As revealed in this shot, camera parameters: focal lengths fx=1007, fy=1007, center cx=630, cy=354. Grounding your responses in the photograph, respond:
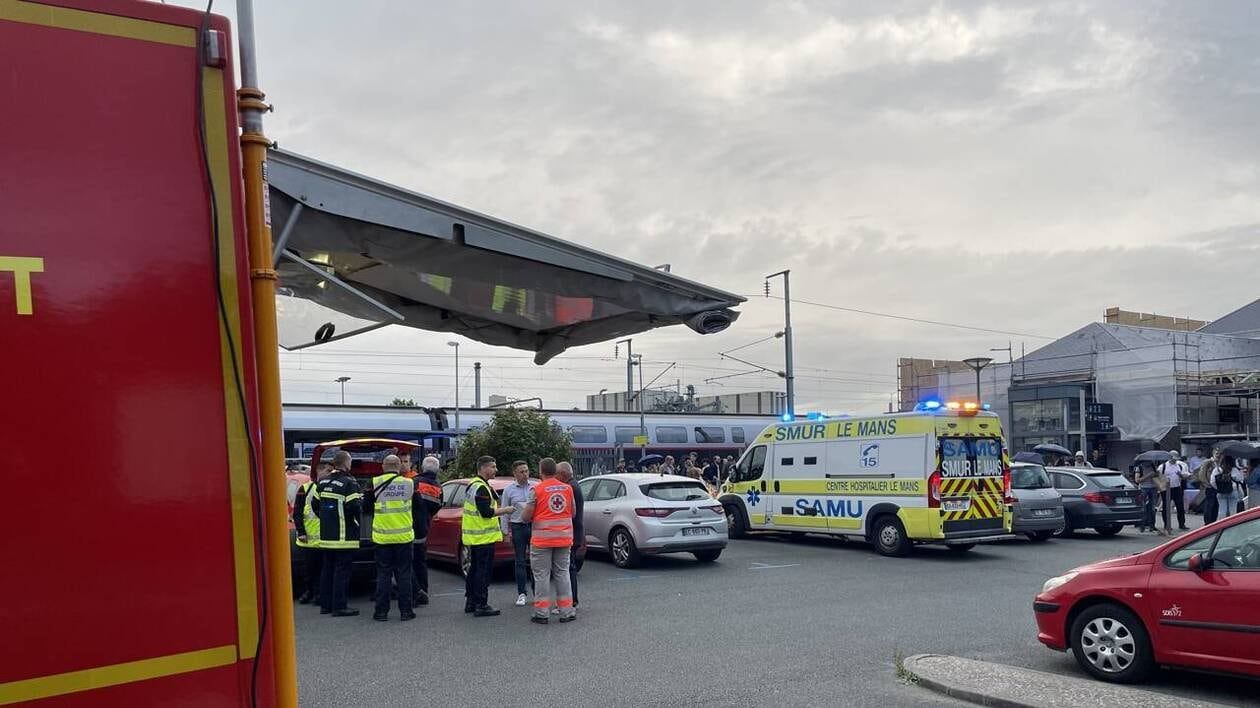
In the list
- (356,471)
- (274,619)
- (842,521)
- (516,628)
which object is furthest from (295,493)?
(274,619)

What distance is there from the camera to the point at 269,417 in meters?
2.57

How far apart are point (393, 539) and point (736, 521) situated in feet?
31.1

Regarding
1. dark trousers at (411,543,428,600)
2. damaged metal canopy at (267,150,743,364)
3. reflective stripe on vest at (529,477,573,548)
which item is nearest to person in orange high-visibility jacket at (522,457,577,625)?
reflective stripe on vest at (529,477,573,548)

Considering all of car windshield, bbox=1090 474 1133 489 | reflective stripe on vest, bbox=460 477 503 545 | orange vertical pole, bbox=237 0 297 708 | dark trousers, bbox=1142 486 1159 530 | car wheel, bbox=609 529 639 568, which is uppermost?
orange vertical pole, bbox=237 0 297 708

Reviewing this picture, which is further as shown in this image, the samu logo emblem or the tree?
the tree

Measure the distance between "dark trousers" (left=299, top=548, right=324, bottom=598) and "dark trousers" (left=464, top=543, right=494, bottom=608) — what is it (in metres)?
1.93

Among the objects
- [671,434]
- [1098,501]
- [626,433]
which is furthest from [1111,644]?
[671,434]

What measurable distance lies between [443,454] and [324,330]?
1180 inches

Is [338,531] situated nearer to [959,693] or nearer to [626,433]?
[959,693]

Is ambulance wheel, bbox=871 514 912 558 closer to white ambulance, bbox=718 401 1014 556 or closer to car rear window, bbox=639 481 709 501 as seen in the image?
white ambulance, bbox=718 401 1014 556

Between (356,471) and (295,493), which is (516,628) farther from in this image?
(356,471)

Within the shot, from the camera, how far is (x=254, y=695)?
2438 mm

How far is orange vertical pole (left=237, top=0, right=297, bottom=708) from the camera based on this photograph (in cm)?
254

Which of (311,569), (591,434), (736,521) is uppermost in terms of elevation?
(311,569)
